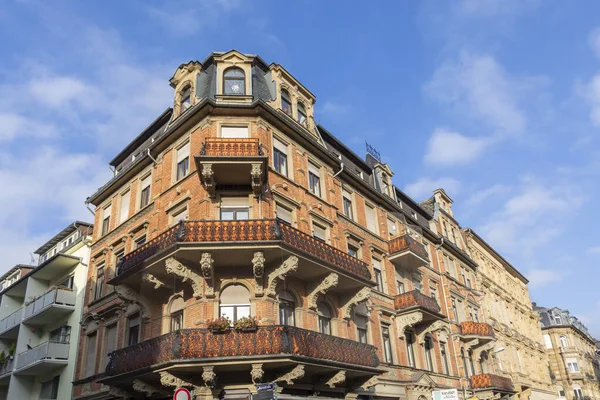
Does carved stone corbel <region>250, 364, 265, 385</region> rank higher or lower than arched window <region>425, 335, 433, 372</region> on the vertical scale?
lower

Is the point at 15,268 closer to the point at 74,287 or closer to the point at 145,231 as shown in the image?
the point at 74,287

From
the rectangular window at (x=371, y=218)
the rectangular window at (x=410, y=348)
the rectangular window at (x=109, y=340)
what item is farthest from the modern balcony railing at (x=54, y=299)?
the rectangular window at (x=410, y=348)

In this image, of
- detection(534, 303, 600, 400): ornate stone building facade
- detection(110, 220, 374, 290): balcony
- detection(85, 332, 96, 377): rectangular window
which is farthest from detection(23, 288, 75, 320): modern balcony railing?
detection(534, 303, 600, 400): ornate stone building facade

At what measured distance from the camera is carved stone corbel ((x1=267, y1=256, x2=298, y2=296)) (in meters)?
16.5

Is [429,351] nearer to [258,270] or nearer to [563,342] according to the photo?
[258,270]

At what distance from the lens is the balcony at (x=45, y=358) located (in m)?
23.0

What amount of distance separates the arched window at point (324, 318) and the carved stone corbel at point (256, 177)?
5.51 meters

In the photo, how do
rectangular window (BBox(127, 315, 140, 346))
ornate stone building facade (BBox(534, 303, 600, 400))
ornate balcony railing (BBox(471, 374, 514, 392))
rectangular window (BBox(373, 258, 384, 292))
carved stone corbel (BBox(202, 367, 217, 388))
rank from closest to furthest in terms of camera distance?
carved stone corbel (BBox(202, 367, 217, 388)) → rectangular window (BBox(127, 315, 140, 346)) → rectangular window (BBox(373, 258, 384, 292)) → ornate balcony railing (BBox(471, 374, 514, 392)) → ornate stone building facade (BBox(534, 303, 600, 400))

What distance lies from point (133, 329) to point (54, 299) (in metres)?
6.45

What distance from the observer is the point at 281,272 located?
16562 millimetres

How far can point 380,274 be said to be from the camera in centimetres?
2528

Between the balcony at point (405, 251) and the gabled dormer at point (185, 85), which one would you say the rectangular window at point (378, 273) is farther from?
the gabled dormer at point (185, 85)

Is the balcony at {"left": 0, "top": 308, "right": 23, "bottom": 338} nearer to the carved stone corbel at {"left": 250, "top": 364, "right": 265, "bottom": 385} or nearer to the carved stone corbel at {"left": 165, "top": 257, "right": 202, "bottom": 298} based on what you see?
the carved stone corbel at {"left": 165, "top": 257, "right": 202, "bottom": 298}

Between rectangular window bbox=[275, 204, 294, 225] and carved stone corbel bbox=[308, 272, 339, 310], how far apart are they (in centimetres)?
275
